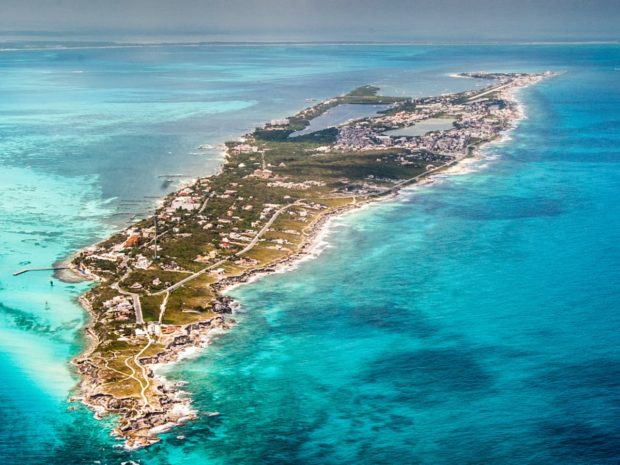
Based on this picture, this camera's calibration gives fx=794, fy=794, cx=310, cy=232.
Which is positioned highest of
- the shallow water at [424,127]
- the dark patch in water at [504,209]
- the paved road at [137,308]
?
the shallow water at [424,127]

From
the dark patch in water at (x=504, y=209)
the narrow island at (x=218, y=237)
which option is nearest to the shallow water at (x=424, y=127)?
the narrow island at (x=218, y=237)

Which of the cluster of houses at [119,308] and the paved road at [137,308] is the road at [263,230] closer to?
the paved road at [137,308]

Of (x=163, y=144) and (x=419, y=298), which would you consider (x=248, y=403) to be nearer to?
(x=419, y=298)

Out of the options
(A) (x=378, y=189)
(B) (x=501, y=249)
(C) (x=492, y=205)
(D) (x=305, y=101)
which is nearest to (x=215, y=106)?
(D) (x=305, y=101)

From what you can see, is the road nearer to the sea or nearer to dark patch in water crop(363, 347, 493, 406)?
the sea

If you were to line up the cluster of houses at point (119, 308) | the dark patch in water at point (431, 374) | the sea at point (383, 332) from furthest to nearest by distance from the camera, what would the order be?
the cluster of houses at point (119, 308) < the dark patch in water at point (431, 374) < the sea at point (383, 332)

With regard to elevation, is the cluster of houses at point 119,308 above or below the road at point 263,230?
below

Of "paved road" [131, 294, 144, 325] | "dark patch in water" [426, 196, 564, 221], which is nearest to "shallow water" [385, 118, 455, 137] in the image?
"dark patch in water" [426, 196, 564, 221]
